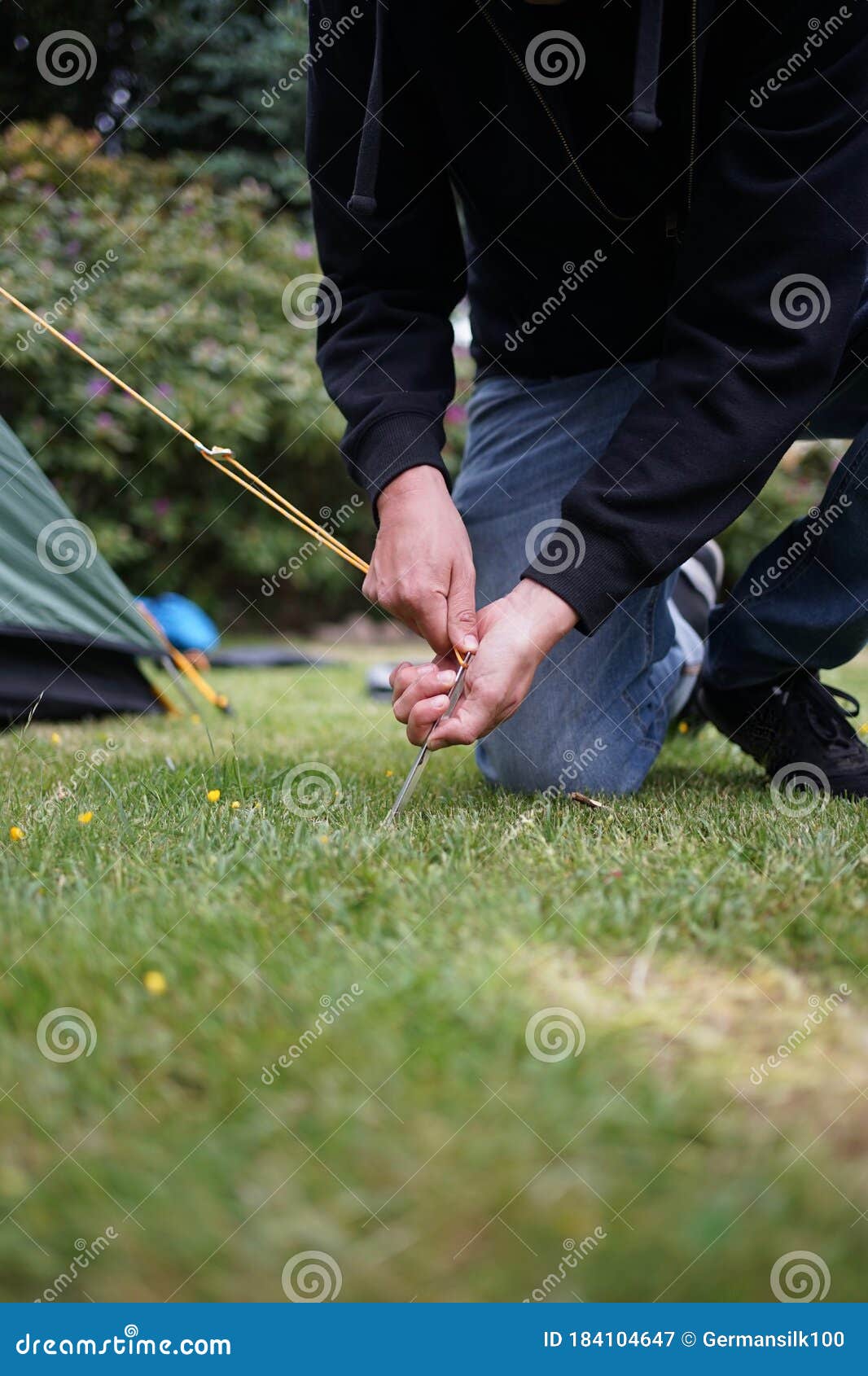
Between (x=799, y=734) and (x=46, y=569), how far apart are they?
5.93 feet

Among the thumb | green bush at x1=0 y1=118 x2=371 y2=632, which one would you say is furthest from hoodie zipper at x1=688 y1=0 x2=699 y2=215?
green bush at x1=0 y1=118 x2=371 y2=632

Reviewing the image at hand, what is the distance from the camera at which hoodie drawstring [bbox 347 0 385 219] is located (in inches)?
56.8

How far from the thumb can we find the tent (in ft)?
4.52

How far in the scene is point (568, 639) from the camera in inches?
68.1

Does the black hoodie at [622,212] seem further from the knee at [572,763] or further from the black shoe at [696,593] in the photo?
the black shoe at [696,593]

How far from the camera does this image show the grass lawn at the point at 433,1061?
2.10 ft

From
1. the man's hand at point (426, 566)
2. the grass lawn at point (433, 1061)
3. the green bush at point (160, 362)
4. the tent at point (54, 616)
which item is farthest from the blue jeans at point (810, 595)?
the green bush at point (160, 362)

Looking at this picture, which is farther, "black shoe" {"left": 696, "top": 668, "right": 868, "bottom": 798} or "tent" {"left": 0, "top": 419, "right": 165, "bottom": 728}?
"tent" {"left": 0, "top": 419, "right": 165, "bottom": 728}

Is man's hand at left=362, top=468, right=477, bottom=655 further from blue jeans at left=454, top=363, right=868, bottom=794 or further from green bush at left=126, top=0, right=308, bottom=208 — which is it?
green bush at left=126, top=0, right=308, bottom=208

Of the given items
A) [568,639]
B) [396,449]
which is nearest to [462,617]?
[396,449]

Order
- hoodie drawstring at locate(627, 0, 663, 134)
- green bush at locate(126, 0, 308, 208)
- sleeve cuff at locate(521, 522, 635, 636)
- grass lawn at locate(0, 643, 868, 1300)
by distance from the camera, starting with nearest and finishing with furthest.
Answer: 1. grass lawn at locate(0, 643, 868, 1300)
2. hoodie drawstring at locate(627, 0, 663, 134)
3. sleeve cuff at locate(521, 522, 635, 636)
4. green bush at locate(126, 0, 308, 208)

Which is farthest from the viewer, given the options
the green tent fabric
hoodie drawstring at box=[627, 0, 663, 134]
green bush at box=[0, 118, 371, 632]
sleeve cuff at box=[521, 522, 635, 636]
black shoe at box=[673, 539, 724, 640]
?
green bush at box=[0, 118, 371, 632]

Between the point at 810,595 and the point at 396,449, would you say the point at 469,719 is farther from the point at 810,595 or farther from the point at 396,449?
the point at 810,595

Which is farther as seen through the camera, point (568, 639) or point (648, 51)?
point (568, 639)
